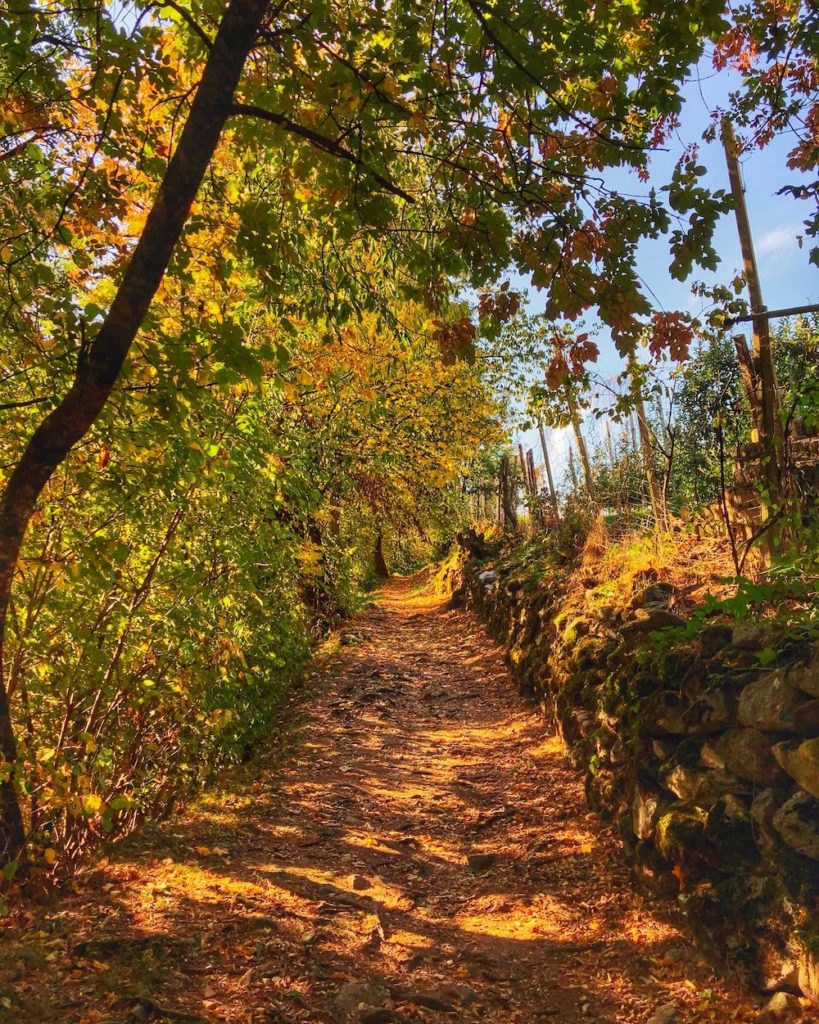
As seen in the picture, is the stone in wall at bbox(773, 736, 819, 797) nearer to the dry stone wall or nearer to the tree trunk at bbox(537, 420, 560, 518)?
the dry stone wall

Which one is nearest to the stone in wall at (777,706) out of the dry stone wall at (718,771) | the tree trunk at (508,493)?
the dry stone wall at (718,771)

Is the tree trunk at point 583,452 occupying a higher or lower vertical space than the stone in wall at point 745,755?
higher

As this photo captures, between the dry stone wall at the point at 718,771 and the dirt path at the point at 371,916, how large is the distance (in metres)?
0.28

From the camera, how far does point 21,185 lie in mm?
3820

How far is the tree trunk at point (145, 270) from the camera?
2.66 metres

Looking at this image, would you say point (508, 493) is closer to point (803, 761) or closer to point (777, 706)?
point (777, 706)

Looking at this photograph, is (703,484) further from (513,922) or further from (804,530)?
(513,922)

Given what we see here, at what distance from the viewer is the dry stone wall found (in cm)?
314

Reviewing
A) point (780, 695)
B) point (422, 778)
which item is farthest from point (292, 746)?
point (780, 695)

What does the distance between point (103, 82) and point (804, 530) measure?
5.17 meters

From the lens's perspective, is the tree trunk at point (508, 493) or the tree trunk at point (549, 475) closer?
the tree trunk at point (549, 475)

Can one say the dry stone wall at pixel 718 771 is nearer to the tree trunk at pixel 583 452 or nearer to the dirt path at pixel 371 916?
the dirt path at pixel 371 916

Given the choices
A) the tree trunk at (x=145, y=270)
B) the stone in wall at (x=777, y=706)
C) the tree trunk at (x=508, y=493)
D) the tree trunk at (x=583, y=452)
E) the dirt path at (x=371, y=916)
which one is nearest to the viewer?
the tree trunk at (x=145, y=270)

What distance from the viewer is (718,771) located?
153 inches
